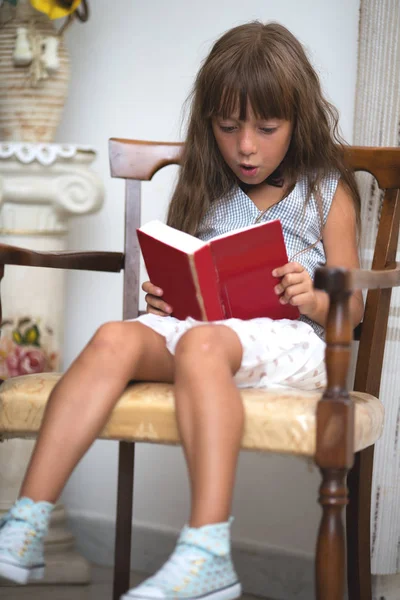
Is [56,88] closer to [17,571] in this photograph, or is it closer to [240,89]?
[240,89]

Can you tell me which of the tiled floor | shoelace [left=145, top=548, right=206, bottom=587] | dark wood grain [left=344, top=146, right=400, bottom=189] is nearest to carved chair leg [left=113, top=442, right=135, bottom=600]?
the tiled floor

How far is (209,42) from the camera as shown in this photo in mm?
1870

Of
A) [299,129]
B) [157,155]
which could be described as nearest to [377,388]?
[299,129]

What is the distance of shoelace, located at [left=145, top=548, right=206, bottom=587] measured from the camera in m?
0.98

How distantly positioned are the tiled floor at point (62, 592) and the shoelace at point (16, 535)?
0.71 m

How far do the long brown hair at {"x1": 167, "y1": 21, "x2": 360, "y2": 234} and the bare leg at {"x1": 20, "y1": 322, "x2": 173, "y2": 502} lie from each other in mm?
413

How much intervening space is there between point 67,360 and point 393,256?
0.90m

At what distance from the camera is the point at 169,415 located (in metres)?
1.15

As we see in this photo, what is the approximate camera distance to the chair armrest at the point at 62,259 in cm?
135

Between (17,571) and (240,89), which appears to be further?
(240,89)

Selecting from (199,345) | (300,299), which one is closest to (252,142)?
(300,299)

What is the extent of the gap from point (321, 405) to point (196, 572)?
0.83ft

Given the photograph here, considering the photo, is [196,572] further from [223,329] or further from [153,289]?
[153,289]

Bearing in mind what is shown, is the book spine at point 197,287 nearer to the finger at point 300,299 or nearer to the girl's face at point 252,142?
the finger at point 300,299
